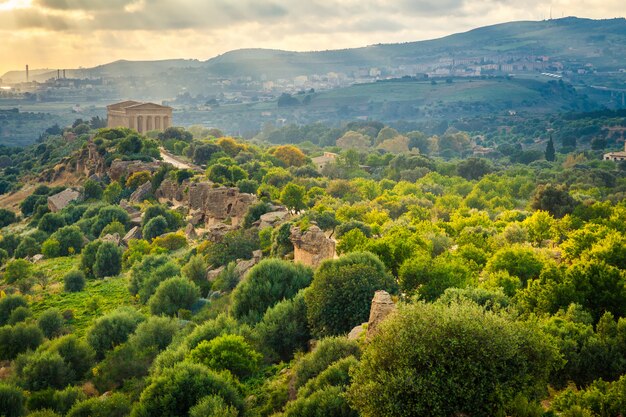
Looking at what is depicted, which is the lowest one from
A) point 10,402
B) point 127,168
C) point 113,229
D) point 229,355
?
point 113,229

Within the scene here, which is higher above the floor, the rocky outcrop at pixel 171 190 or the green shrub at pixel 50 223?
the rocky outcrop at pixel 171 190

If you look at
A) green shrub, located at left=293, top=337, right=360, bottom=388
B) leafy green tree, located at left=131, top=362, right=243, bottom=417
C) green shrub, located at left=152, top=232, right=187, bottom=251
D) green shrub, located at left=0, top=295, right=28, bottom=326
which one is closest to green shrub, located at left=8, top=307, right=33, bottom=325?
green shrub, located at left=0, top=295, right=28, bottom=326

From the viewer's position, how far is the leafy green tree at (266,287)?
95.2 feet

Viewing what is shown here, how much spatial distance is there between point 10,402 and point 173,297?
460 inches

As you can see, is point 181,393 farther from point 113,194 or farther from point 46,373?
point 113,194

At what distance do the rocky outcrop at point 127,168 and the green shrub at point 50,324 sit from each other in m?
33.4

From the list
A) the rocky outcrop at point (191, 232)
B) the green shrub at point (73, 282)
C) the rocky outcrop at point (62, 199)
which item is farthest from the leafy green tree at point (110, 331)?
the rocky outcrop at point (62, 199)

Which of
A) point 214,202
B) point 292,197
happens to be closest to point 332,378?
point 292,197

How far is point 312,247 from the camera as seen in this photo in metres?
32.9

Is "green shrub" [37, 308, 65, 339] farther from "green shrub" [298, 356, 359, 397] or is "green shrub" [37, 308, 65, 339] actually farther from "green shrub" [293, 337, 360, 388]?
"green shrub" [298, 356, 359, 397]

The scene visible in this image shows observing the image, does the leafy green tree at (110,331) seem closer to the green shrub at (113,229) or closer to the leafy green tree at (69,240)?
the leafy green tree at (69,240)

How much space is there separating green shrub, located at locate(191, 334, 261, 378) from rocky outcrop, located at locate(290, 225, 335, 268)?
917cm

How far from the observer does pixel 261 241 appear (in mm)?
40188

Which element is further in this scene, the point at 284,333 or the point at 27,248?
the point at 27,248
